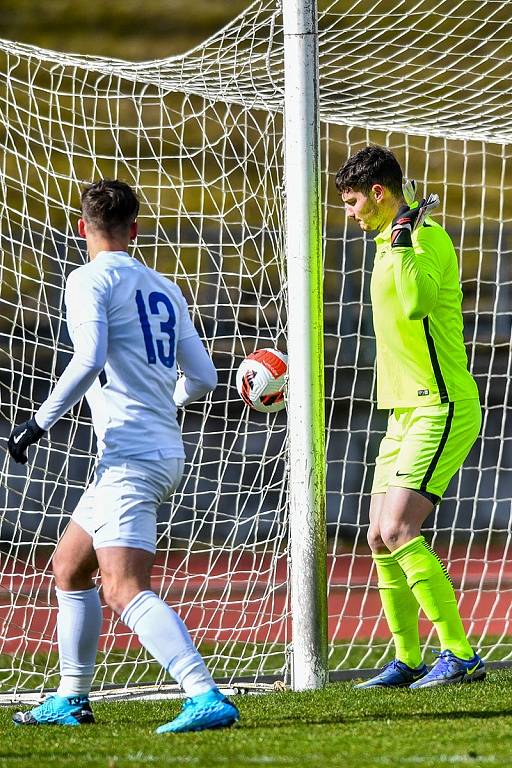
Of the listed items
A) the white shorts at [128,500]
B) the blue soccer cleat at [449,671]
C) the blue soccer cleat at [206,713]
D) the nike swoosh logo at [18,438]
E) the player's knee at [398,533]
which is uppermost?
the nike swoosh logo at [18,438]

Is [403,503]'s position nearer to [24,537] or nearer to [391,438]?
[391,438]

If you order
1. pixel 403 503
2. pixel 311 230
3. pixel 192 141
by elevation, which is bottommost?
pixel 403 503

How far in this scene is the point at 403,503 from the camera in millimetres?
4391

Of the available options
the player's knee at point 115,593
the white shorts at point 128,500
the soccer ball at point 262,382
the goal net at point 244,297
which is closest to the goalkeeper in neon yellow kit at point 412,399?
the soccer ball at point 262,382

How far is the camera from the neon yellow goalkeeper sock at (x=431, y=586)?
4.38 meters

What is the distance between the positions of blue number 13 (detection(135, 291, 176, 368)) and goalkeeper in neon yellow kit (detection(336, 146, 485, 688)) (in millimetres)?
981

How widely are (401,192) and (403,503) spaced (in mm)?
1158

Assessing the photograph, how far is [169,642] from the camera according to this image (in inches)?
133

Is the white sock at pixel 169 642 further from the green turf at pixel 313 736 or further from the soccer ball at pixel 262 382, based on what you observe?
the soccer ball at pixel 262 382

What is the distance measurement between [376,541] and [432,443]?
0.43 meters

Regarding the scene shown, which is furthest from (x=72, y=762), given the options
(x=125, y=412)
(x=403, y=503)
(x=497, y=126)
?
(x=497, y=126)

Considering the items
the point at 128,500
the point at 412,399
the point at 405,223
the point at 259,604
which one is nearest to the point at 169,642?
the point at 128,500

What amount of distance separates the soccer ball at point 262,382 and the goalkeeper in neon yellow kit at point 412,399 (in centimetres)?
40

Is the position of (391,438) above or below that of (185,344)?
below
